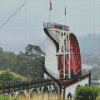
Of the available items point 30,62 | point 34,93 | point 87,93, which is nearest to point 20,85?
point 34,93

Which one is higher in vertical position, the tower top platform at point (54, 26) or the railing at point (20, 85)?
the tower top platform at point (54, 26)

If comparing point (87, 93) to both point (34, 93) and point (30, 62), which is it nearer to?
point (34, 93)

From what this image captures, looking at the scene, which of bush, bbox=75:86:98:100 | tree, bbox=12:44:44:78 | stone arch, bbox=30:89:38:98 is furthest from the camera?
tree, bbox=12:44:44:78

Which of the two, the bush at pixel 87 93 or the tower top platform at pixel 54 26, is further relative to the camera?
the tower top platform at pixel 54 26

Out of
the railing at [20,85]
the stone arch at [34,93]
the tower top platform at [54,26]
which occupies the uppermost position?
the tower top platform at [54,26]

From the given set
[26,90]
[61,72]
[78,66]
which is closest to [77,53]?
[78,66]

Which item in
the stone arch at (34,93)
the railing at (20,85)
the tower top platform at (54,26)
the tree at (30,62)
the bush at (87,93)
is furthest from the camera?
the tree at (30,62)

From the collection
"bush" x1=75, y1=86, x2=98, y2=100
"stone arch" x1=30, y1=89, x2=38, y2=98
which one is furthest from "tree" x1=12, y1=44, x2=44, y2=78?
"bush" x1=75, y1=86, x2=98, y2=100

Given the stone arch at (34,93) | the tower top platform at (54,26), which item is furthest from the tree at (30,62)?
the stone arch at (34,93)

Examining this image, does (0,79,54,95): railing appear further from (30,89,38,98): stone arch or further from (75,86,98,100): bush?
(75,86,98,100): bush

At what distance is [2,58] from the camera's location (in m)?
58.2

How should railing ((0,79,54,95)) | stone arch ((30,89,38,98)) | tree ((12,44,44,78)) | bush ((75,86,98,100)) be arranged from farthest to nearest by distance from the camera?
1. tree ((12,44,44,78))
2. stone arch ((30,89,38,98))
3. bush ((75,86,98,100))
4. railing ((0,79,54,95))

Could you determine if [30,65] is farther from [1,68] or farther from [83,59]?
[83,59]

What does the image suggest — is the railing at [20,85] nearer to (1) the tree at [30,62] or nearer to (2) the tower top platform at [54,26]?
(2) the tower top platform at [54,26]
